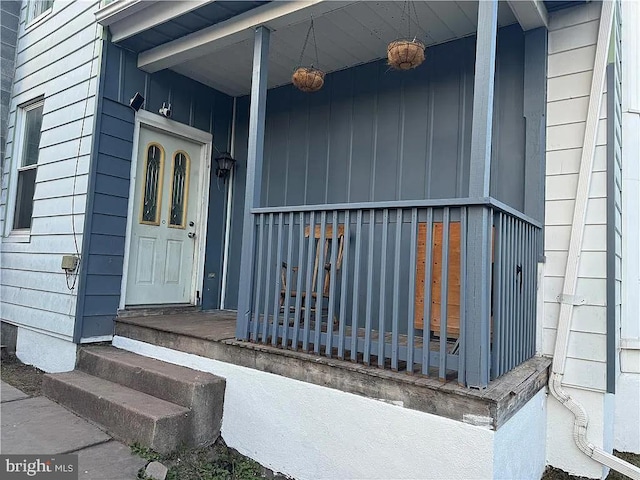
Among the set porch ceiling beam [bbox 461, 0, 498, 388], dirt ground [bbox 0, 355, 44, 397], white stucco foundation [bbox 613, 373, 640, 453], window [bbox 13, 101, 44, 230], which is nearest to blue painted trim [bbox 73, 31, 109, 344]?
dirt ground [bbox 0, 355, 44, 397]

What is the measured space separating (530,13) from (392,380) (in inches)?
91.0

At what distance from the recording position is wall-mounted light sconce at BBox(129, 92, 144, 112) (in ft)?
12.2

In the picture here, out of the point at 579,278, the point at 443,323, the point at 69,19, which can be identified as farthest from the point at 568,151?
the point at 69,19

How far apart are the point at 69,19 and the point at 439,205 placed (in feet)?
13.2

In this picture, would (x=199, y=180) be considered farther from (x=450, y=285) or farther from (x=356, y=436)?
(x=356, y=436)

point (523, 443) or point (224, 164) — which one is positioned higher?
point (224, 164)

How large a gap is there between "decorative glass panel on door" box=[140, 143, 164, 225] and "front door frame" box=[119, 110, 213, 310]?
13 cm

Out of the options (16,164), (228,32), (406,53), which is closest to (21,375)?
(16,164)

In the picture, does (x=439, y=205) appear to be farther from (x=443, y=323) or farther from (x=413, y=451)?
(x=413, y=451)

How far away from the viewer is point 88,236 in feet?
11.5

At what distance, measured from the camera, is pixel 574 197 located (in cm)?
265

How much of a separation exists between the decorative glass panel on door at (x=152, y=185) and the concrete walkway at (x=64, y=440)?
172cm

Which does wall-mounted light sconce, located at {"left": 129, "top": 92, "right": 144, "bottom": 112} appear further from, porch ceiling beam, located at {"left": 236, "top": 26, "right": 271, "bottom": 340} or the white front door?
porch ceiling beam, located at {"left": 236, "top": 26, "right": 271, "bottom": 340}

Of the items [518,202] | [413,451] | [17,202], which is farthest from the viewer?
[17,202]
